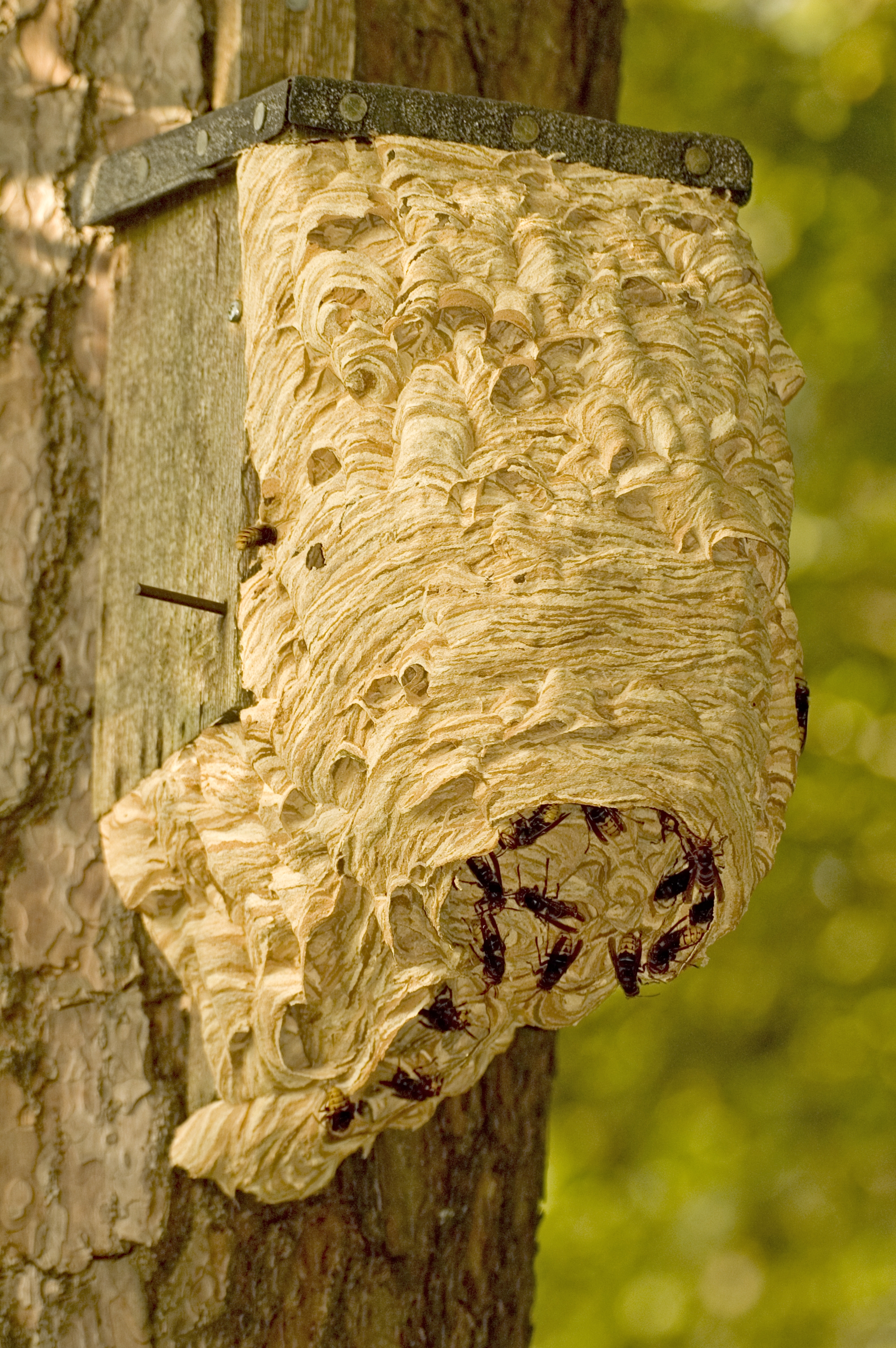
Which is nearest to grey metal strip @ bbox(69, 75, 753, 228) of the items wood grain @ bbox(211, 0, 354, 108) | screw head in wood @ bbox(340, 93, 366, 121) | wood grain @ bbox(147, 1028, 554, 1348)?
screw head in wood @ bbox(340, 93, 366, 121)

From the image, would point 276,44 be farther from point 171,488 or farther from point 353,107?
point 171,488

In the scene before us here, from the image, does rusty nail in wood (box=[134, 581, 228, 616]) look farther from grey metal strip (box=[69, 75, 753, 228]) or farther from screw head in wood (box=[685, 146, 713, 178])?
screw head in wood (box=[685, 146, 713, 178])

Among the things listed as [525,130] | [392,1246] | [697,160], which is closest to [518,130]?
[525,130]

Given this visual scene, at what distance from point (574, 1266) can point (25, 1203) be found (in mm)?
3155

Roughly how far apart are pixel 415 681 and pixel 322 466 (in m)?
0.35

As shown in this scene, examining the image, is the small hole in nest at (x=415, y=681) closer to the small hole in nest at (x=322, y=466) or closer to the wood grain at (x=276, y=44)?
the small hole in nest at (x=322, y=466)

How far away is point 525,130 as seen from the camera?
1935 millimetres

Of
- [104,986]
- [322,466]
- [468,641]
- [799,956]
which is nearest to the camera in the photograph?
[468,641]

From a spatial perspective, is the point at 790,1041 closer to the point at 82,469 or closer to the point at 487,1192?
the point at 487,1192

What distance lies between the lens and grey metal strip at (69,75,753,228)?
6.07 ft

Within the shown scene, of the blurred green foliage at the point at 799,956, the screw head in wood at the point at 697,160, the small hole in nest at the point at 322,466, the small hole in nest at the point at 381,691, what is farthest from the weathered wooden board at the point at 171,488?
the blurred green foliage at the point at 799,956

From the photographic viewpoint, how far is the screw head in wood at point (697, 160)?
6.56ft

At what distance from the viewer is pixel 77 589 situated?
2.25 meters

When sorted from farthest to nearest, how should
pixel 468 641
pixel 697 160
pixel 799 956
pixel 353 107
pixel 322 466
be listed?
1. pixel 799 956
2. pixel 697 160
3. pixel 353 107
4. pixel 322 466
5. pixel 468 641
